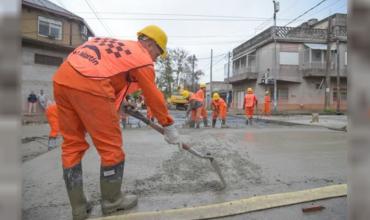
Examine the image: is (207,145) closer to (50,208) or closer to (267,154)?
(267,154)

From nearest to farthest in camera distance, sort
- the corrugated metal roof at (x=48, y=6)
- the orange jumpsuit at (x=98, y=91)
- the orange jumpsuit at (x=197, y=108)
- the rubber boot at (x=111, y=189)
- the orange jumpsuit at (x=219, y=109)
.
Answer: the orange jumpsuit at (x=98, y=91) < the rubber boot at (x=111, y=189) < the orange jumpsuit at (x=197, y=108) < the orange jumpsuit at (x=219, y=109) < the corrugated metal roof at (x=48, y=6)

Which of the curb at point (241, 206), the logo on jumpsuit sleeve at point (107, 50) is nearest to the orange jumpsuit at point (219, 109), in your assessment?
the curb at point (241, 206)

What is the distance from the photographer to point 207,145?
672 cm

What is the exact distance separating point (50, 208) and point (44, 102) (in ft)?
59.1

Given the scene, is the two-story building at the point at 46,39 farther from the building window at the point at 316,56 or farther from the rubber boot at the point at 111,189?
the building window at the point at 316,56

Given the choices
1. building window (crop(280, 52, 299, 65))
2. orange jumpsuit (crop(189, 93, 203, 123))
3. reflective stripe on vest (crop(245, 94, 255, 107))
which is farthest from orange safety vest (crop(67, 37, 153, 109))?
building window (crop(280, 52, 299, 65))

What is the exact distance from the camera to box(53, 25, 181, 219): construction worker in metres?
2.55

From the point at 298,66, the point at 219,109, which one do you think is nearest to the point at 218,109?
the point at 219,109

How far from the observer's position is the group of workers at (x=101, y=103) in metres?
2.55

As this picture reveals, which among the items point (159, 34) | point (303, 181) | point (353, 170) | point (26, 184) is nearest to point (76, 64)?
point (159, 34)

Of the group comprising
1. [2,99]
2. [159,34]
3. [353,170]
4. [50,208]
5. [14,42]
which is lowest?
[50,208]

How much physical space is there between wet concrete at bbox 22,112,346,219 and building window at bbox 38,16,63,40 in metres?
20.2

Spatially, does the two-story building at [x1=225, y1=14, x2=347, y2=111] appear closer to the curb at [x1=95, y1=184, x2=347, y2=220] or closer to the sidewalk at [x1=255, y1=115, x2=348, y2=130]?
the sidewalk at [x1=255, y1=115, x2=348, y2=130]

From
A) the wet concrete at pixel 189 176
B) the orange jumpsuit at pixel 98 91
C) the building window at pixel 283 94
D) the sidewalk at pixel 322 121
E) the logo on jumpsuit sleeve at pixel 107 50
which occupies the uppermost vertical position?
the building window at pixel 283 94
